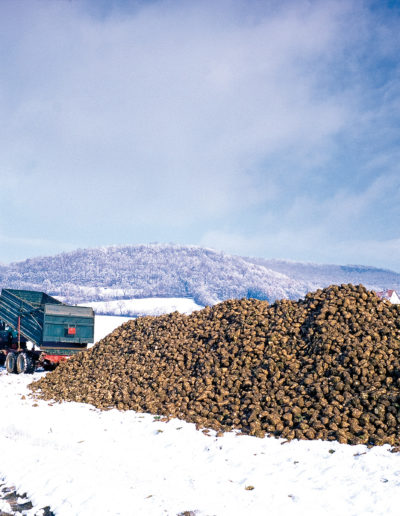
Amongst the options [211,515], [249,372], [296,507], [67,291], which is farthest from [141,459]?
[67,291]

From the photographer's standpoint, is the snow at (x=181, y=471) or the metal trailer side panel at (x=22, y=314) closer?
the snow at (x=181, y=471)

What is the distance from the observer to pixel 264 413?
27.6ft

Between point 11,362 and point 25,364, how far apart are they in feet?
3.87

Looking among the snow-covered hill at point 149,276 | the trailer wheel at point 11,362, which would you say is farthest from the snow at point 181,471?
the snow-covered hill at point 149,276

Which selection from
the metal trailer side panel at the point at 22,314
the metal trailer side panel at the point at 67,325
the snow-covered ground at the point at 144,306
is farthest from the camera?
the snow-covered ground at the point at 144,306

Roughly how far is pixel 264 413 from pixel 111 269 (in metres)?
80.1

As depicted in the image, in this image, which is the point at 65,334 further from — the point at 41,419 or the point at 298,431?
the point at 298,431

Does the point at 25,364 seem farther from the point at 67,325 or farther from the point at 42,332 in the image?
the point at 67,325

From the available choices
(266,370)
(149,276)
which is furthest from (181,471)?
(149,276)

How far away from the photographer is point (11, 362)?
17406mm

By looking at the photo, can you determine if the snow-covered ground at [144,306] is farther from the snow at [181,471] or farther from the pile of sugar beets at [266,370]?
the snow at [181,471]

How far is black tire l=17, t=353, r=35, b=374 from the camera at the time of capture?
16688 millimetres

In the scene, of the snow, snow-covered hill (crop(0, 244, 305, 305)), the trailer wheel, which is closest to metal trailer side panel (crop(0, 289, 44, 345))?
the trailer wheel

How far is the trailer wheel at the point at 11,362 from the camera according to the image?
17.3 metres
